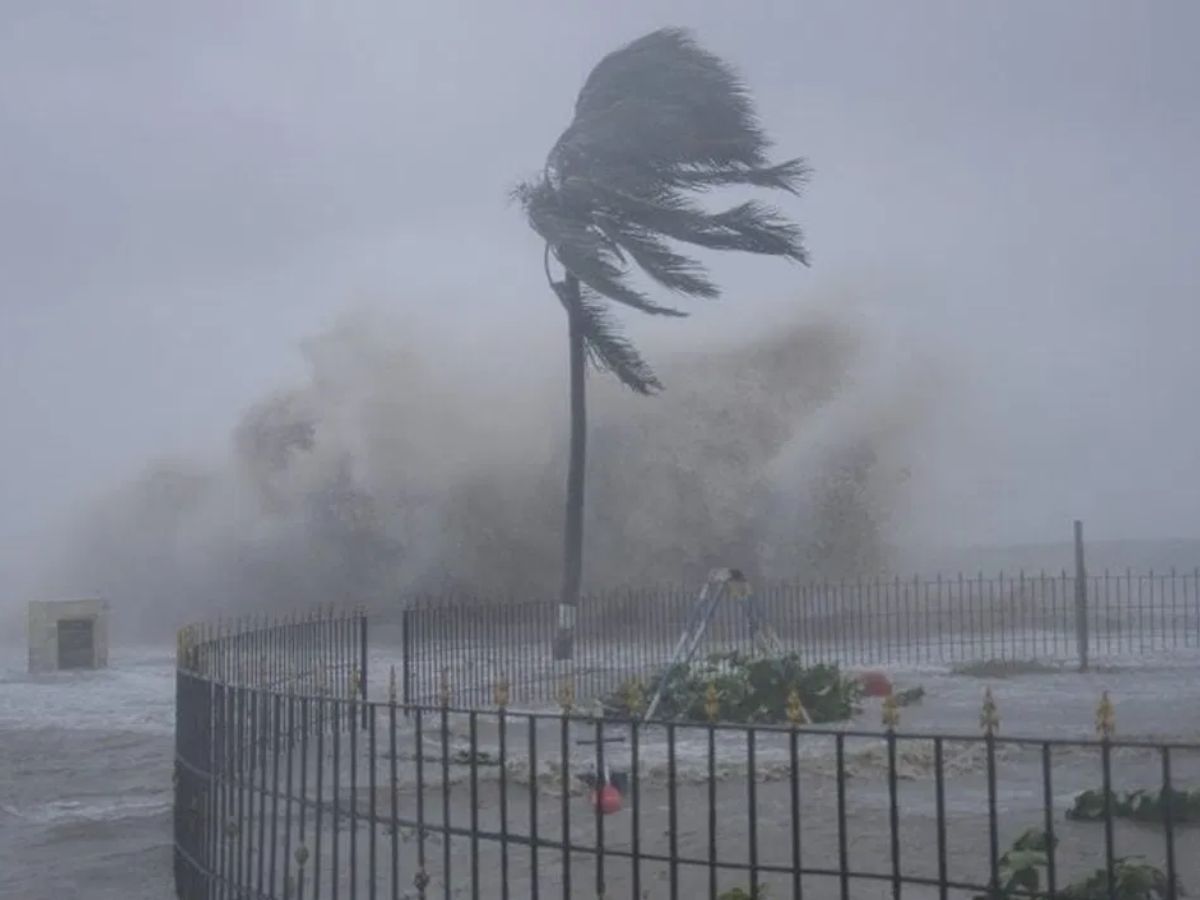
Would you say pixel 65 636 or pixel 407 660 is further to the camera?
pixel 65 636

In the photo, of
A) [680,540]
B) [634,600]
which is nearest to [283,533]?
[680,540]

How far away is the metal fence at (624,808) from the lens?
17.1 feet

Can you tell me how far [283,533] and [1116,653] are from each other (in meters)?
24.0

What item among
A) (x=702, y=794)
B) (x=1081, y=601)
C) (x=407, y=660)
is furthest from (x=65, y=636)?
(x=702, y=794)

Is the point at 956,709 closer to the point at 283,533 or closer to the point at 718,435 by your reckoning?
the point at 718,435

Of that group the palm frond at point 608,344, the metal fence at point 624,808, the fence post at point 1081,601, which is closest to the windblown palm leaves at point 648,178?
the palm frond at point 608,344

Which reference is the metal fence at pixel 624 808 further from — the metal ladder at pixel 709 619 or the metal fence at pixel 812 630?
the metal fence at pixel 812 630

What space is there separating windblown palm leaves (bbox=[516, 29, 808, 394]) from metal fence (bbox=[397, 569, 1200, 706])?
186 inches

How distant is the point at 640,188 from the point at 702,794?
15.3 meters

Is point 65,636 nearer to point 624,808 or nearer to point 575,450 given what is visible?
point 575,450

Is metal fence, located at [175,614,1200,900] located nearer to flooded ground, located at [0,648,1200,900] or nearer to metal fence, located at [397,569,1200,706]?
flooded ground, located at [0,648,1200,900]

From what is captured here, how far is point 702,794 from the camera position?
10891mm

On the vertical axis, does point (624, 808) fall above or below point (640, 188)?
below

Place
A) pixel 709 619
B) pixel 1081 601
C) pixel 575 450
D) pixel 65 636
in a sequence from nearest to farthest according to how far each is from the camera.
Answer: pixel 709 619 → pixel 1081 601 → pixel 575 450 → pixel 65 636
